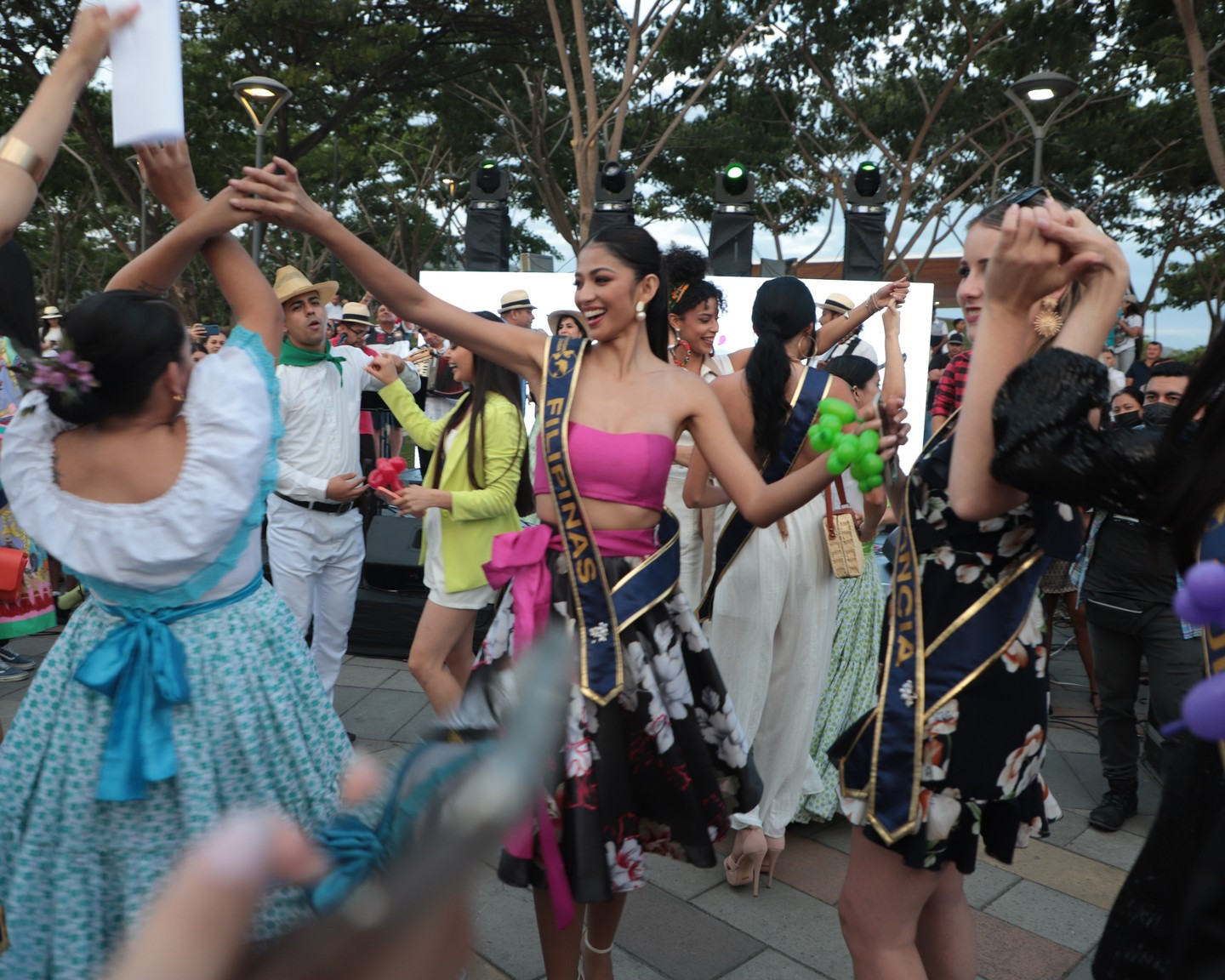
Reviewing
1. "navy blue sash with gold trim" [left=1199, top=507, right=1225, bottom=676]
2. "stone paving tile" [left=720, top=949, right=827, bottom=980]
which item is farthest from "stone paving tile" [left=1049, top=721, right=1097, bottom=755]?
"navy blue sash with gold trim" [left=1199, top=507, right=1225, bottom=676]

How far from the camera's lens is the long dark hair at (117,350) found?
194cm

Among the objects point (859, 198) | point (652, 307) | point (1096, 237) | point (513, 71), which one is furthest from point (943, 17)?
point (1096, 237)

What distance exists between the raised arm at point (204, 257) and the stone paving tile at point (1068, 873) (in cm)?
295

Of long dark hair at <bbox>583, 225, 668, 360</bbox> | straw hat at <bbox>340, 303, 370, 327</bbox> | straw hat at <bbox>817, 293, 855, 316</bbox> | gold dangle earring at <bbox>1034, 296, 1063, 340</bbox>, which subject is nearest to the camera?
gold dangle earring at <bbox>1034, 296, 1063, 340</bbox>

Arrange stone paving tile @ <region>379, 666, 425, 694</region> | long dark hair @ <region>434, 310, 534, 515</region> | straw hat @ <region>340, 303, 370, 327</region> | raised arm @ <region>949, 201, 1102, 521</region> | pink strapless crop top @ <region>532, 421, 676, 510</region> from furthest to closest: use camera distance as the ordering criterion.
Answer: straw hat @ <region>340, 303, 370, 327</region>
stone paving tile @ <region>379, 666, 425, 694</region>
long dark hair @ <region>434, 310, 534, 515</region>
pink strapless crop top @ <region>532, 421, 676, 510</region>
raised arm @ <region>949, 201, 1102, 521</region>

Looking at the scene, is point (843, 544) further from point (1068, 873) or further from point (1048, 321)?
point (1048, 321)

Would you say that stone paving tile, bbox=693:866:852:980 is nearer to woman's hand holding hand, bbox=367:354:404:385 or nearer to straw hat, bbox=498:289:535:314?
woman's hand holding hand, bbox=367:354:404:385

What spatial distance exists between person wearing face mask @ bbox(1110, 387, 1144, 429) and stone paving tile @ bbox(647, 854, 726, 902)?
2879 millimetres

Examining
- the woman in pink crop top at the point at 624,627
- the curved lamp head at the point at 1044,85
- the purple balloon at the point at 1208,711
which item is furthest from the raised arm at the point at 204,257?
the curved lamp head at the point at 1044,85

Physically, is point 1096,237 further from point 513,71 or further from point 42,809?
point 513,71

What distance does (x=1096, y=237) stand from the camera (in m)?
1.44

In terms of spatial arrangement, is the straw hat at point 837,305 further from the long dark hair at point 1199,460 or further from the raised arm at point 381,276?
the long dark hair at point 1199,460

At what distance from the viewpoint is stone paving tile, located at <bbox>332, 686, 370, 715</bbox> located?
522 centimetres

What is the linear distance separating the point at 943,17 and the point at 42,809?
17.4 meters
